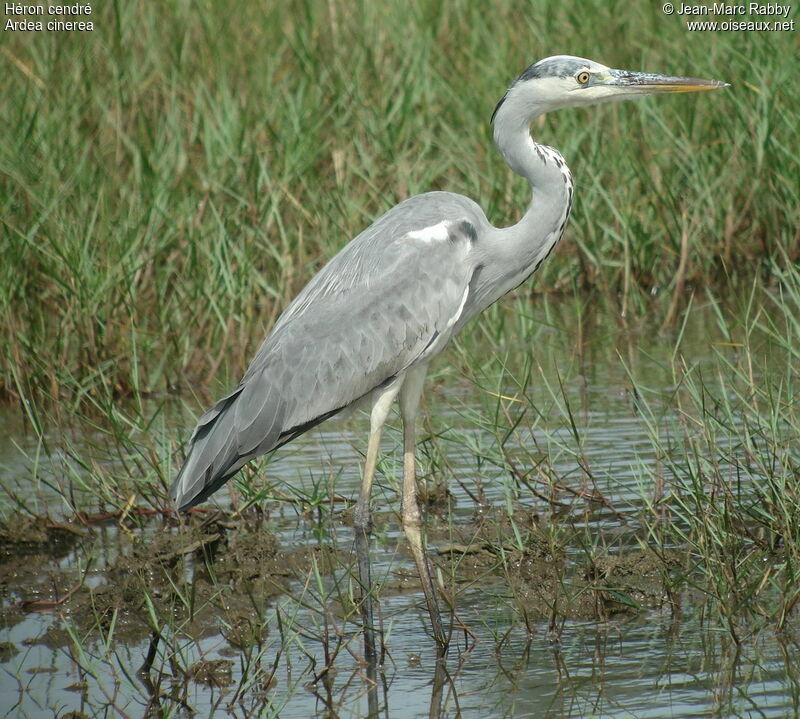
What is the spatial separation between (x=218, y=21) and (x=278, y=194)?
294cm

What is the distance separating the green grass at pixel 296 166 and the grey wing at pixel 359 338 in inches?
49.1

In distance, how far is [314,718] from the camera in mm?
3602

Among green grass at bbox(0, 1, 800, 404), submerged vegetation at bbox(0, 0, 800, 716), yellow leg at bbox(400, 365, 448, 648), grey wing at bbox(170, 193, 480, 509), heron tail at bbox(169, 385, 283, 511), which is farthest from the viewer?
green grass at bbox(0, 1, 800, 404)

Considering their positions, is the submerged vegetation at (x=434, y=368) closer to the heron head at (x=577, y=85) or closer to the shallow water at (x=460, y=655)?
the shallow water at (x=460, y=655)

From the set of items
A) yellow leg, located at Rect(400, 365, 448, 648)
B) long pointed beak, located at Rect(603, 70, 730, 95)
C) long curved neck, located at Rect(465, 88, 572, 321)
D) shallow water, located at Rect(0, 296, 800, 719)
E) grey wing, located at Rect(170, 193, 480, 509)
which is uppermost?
long pointed beak, located at Rect(603, 70, 730, 95)

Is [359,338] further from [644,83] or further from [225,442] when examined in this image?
[644,83]

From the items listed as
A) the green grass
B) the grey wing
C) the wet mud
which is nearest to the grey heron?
the grey wing

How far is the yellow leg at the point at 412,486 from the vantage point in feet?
14.0

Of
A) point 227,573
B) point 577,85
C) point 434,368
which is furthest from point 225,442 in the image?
point 434,368

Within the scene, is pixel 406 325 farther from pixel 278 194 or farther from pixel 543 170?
pixel 278 194

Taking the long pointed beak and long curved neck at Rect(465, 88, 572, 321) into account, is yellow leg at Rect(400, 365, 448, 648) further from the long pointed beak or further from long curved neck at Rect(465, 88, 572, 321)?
the long pointed beak

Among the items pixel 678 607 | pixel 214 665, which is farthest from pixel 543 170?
pixel 214 665

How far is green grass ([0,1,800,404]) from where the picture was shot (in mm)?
6445

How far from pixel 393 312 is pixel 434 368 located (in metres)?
1.92
